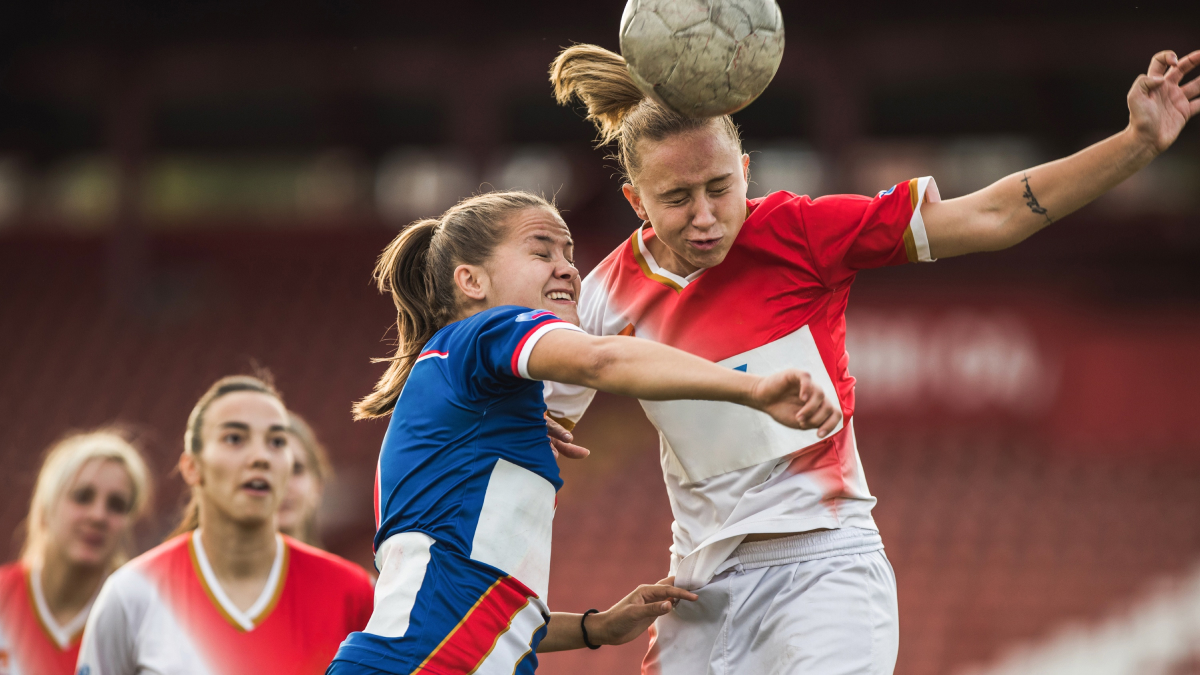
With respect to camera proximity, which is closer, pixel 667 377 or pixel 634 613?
pixel 667 377

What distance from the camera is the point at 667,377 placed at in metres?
2.13

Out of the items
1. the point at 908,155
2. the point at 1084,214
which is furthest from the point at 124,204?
the point at 1084,214

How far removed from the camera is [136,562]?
3.75 metres

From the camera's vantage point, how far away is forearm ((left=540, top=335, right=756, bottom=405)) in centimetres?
207

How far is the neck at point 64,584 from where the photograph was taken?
4.55 m

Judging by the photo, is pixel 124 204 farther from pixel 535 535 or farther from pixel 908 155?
pixel 535 535

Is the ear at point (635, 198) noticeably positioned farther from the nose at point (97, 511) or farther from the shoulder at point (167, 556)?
the nose at point (97, 511)

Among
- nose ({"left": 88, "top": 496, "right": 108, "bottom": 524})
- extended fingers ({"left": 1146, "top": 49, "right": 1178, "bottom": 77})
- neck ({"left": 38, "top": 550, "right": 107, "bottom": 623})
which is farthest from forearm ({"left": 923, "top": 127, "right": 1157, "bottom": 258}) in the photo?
neck ({"left": 38, "top": 550, "right": 107, "bottom": 623})

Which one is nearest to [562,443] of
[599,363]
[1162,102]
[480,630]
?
[480,630]

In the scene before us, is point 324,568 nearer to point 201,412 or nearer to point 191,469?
point 191,469

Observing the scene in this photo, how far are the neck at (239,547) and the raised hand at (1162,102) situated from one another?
2.87m

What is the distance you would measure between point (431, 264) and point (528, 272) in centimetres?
30

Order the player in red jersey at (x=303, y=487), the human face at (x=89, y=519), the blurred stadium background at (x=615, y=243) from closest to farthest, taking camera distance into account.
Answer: the human face at (x=89, y=519)
the player in red jersey at (x=303, y=487)
the blurred stadium background at (x=615, y=243)

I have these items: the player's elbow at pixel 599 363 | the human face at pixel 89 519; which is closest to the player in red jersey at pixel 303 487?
the human face at pixel 89 519
